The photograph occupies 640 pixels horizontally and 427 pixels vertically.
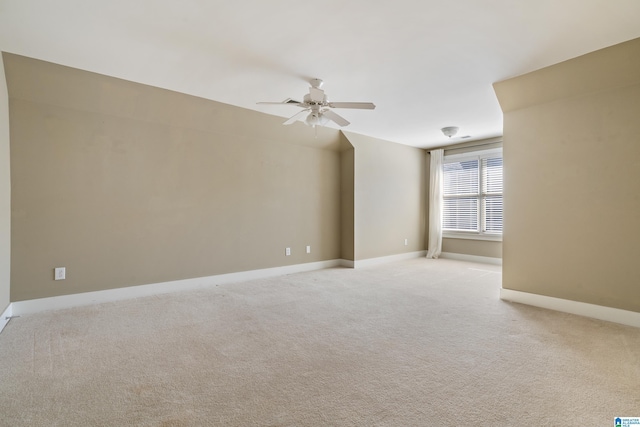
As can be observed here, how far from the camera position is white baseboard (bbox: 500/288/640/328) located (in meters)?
2.92

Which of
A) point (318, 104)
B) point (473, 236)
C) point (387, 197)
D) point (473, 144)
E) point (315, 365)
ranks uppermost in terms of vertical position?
point (473, 144)

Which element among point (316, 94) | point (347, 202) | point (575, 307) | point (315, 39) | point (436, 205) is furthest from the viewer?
point (436, 205)

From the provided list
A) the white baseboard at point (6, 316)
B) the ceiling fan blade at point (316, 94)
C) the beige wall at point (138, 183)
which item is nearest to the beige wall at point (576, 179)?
the ceiling fan blade at point (316, 94)

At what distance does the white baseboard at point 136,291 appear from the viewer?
10.7ft

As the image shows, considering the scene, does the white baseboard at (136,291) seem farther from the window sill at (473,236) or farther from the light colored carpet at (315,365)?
the window sill at (473,236)

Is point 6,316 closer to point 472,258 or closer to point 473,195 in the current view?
point 472,258

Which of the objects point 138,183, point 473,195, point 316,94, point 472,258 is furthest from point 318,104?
point 472,258

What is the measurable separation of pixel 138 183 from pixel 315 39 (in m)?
2.83

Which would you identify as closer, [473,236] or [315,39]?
[315,39]

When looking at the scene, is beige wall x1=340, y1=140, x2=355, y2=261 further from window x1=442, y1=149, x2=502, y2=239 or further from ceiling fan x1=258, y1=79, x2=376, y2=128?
window x1=442, y1=149, x2=502, y2=239

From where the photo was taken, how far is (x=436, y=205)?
6.94m

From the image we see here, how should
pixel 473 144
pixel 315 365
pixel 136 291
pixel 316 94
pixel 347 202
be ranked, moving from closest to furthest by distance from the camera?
pixel 315 365 < pixel 316 94 < pixel 136 291 < pixel 347 202 < pixel 473 144

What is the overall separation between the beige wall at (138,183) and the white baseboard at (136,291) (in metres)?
0.08

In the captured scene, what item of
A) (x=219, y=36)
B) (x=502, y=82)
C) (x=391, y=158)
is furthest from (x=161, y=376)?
(x=391, y=158)
